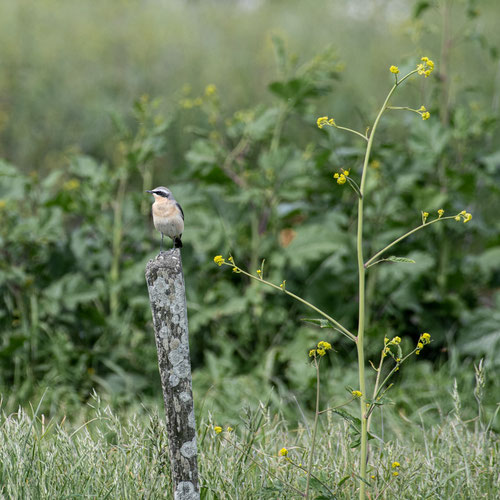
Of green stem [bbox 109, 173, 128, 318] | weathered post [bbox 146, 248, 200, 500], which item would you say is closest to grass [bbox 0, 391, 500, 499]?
weathered post [bbox 146, 248, 200, 500]

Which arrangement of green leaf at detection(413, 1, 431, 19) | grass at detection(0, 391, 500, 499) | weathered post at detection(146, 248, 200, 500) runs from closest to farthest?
weathered post at detection(146, 248, 200, 500) < grass at detection(0, 391, 500, 499) < green leaf at detection(413, 1, 431, 19)

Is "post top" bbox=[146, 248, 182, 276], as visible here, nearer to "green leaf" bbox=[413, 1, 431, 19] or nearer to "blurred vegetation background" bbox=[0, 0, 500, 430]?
"blurred vegetation background" bbox=[0, 0, 500, 430]

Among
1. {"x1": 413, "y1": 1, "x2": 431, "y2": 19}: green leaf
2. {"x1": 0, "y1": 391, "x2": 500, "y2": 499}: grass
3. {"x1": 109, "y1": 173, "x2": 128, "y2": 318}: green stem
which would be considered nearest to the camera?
{"x1": 0, "y1": 391, "x2": 500, "y2": 499}: grass

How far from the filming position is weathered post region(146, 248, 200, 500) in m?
1.89

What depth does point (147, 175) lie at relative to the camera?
4.09 m

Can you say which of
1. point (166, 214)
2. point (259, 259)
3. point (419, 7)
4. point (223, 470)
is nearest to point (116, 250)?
point (259, 259)

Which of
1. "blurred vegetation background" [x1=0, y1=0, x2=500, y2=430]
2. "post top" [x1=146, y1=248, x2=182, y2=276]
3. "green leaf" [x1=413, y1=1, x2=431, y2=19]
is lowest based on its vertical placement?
"blurred vegetation background" [x1=0, y1=0, x2=500, y2=430]

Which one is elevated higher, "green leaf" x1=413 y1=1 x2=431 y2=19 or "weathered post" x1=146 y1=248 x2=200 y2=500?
"green leaf" x1=413 y1=1 x2=431 y2=19

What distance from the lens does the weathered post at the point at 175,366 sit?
1.89 meters

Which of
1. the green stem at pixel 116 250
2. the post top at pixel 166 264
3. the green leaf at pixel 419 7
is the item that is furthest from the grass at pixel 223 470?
the green leaf at pixel 419 7

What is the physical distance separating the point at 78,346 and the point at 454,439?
7.65 feet

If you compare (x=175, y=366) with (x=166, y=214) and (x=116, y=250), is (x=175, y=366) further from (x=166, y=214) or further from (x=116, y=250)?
(x=116, y=250)

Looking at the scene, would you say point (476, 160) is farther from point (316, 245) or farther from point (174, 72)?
point (174, 72)

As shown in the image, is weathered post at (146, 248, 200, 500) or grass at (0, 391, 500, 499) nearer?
weathered post at (146, 248, 200, 500)
